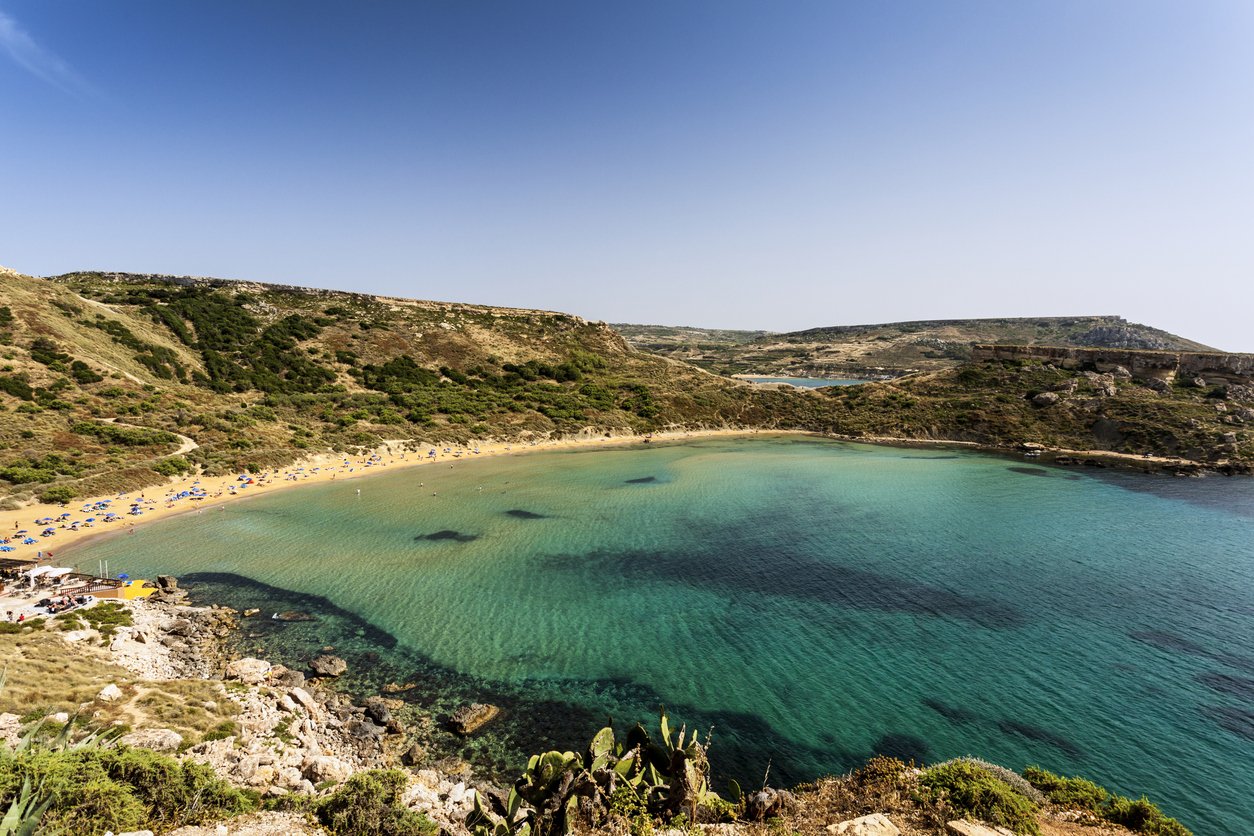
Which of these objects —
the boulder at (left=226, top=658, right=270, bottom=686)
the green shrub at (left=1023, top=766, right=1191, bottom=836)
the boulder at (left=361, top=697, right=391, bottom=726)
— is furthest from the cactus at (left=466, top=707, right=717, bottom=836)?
the boulder at (left=226, top=658, right=270, bottom=686)

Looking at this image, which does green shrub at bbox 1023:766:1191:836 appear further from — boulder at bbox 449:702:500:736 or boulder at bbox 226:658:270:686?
boulder at bbox 226:658:270:686

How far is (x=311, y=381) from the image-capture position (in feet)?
241

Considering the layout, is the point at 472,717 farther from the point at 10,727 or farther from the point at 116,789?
the point at 10,727

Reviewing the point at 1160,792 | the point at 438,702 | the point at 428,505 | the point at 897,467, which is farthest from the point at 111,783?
the point at 897,467

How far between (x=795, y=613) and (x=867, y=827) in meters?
14.3

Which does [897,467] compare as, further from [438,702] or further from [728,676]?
[438,702]

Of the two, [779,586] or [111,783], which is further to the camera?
[779,586]

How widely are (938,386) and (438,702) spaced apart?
101612mm

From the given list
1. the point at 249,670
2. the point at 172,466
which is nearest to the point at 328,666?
the point at 249,670

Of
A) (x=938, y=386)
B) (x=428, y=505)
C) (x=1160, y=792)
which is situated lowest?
(x=428, y=505)

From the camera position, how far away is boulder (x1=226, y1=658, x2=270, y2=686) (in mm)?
18453

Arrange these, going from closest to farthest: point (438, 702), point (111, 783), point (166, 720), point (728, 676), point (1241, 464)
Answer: point (111, 783) → point (166, 720) → point (438, 702) → point (728, 676) → point (1241, 464)

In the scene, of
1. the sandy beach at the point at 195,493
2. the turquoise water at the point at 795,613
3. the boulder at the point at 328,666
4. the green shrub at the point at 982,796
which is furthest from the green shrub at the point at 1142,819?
the sandy beach at the point at 195,493

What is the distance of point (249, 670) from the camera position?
1911 centimetres
